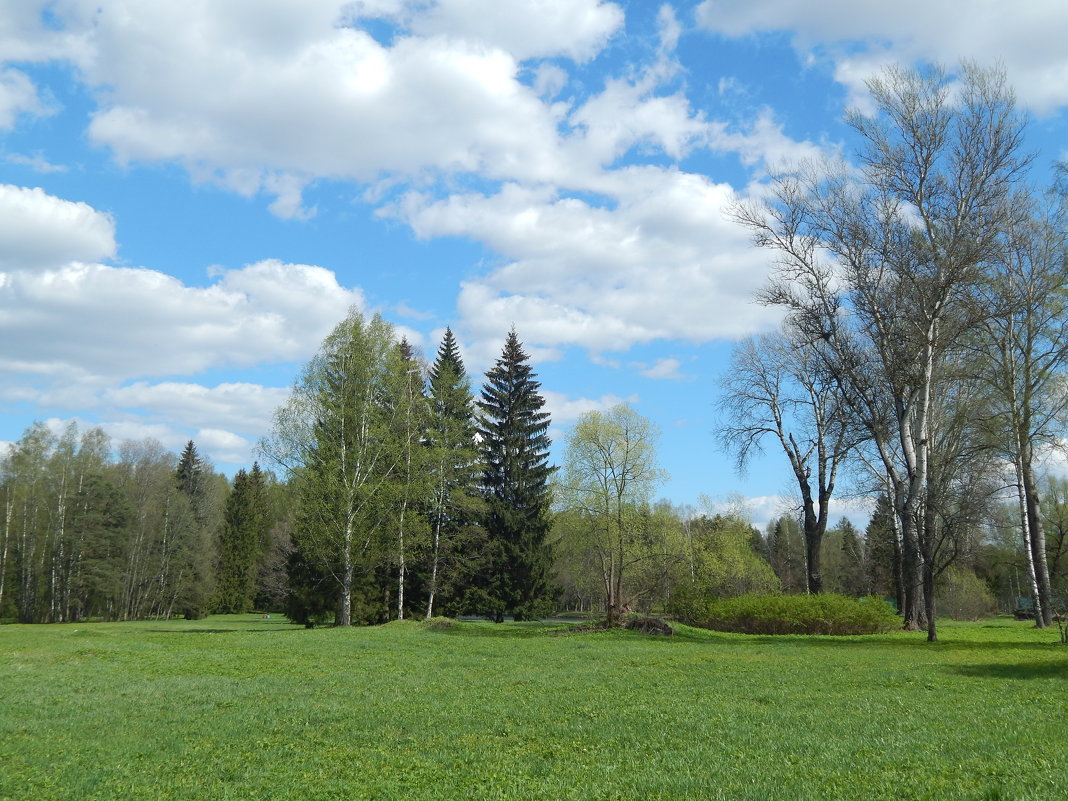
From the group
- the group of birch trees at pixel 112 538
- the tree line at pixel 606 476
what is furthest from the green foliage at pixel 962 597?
the group of birch trees at pixel 112 538

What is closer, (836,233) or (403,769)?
(403,769)

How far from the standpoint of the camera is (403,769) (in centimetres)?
748

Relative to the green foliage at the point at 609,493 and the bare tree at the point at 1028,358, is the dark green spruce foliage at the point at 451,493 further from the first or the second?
the bare tree at the point at 1028,358

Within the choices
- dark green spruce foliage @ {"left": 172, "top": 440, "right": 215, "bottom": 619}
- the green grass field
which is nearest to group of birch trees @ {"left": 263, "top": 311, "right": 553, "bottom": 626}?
the green grass field

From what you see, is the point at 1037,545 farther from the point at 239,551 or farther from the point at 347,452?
the point at 239,551

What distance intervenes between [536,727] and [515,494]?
34.8m

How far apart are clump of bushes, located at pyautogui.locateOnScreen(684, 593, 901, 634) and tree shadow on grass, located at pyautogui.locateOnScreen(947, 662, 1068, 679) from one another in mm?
11715

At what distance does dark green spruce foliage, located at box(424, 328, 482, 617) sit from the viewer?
3897cm

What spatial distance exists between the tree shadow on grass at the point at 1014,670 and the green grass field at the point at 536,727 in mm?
64

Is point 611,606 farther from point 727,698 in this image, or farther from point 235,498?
point 235,498

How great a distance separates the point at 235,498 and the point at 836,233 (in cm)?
5514

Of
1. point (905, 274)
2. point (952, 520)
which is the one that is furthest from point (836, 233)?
point (952, 520)

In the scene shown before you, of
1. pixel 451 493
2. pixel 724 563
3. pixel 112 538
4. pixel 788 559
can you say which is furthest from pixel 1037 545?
pixel 112 538

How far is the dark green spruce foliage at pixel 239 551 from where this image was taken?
64125mm
